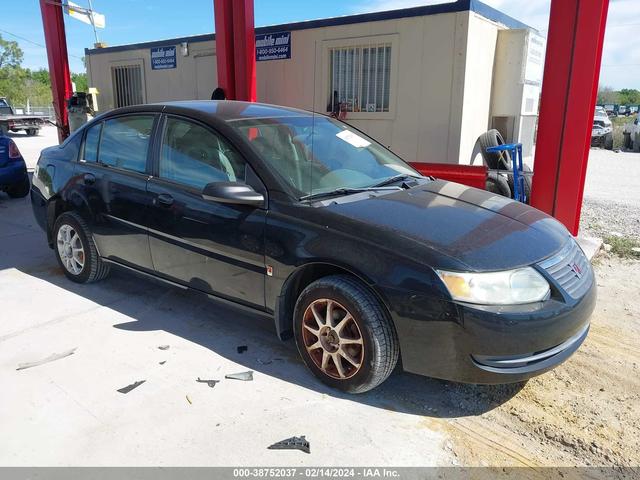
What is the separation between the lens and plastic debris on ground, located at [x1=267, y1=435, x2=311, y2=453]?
247 centimetres

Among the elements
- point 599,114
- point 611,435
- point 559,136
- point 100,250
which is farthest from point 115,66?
point 599,114

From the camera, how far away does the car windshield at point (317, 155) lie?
3.24 metres

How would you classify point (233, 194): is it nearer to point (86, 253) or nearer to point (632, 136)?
point (86, 253)

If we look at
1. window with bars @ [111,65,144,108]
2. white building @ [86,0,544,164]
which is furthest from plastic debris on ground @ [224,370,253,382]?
window with bars @ [111,65,144,108]

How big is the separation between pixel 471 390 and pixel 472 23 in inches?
Answer: 256

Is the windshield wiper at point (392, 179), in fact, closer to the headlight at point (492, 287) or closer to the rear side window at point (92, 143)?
the headlight at point (492, 287)

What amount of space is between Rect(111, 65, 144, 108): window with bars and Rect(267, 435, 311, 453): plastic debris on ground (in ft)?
39.8

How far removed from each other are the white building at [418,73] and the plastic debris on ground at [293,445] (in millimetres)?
5966

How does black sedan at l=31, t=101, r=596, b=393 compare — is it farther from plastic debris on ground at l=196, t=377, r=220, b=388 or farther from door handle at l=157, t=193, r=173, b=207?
plastic debris on ground at l=196, t=377, r=220, b=388

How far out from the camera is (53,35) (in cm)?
1202

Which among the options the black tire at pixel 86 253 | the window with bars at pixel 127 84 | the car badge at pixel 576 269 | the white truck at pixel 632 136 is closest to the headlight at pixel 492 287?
the car badge at pixel 576 269

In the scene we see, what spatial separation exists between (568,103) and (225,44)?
519 cm

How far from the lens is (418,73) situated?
8.36 meters

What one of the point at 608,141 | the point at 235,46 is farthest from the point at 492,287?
the point at 608,141
